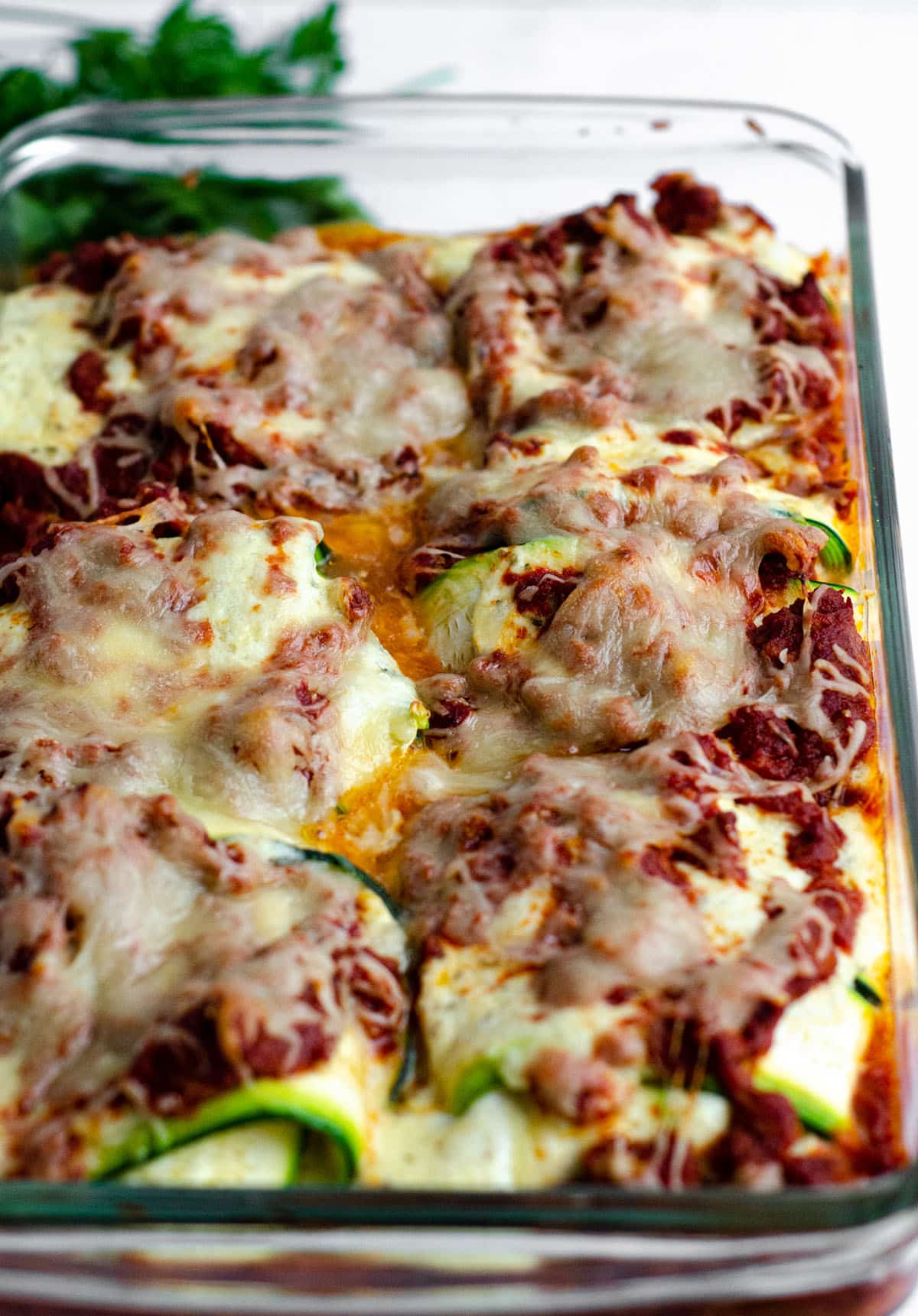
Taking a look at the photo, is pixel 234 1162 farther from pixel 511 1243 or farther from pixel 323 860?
pixel 323 860

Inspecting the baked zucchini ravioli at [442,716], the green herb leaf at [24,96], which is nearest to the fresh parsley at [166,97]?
the green herb leaf at [24,96]

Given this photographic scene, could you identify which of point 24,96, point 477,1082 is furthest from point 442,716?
point 24,96

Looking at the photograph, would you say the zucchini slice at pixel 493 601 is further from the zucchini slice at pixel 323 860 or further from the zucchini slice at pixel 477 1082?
the zucchini slice at pixel 477 1082

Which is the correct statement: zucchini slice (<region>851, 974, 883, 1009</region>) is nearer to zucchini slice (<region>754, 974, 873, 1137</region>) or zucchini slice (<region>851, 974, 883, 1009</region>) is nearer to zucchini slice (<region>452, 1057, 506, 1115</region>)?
zucchini slice (<region>754, 974, 873, 1137</region>)

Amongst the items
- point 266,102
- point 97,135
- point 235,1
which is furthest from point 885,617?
point 235,1

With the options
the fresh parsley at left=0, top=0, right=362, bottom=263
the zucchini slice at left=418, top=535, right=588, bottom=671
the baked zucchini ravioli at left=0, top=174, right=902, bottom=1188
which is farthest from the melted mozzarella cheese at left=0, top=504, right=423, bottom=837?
the fresh parsley at left=0, top=0, right=362, bottom=263
